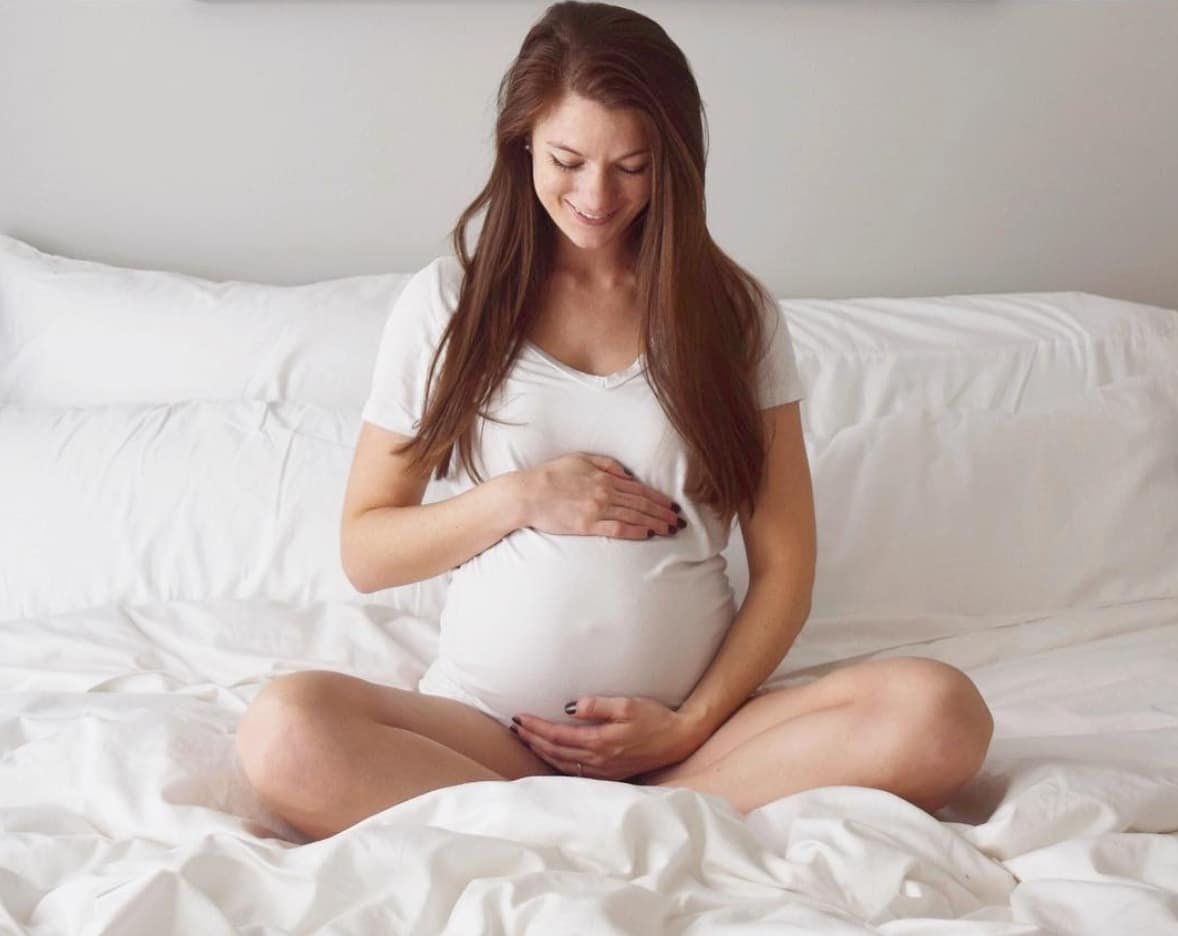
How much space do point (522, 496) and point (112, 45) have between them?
47.2 inches

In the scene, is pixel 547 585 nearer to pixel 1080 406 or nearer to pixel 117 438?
pixel 117 438

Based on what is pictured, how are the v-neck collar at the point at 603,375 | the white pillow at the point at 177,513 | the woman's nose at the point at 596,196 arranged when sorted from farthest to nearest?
the white pillow at the point at 177,513 < the v-neck collar at the point at 603,375 < the woman's nose at the point at 596,196

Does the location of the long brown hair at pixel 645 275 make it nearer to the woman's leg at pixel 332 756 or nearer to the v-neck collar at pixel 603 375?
the v-neck collar at pixel 603 375

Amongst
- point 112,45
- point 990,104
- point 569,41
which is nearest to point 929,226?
point 990,104

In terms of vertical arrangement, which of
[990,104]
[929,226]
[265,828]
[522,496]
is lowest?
[265,828]

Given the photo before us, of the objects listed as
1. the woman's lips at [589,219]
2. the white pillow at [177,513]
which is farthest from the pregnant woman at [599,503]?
→ the white pillow at [177,513]

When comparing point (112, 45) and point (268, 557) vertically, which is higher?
point (112, 45)

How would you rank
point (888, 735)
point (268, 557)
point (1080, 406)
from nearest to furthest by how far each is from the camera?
point (888, 735)
point (268, 557)
point (1080, 406)

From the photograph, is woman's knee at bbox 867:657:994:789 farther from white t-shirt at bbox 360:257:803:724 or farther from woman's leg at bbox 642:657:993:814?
white t-shirt at bbox 360:257:803:724

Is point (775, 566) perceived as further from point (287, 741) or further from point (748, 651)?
point (287, 741)

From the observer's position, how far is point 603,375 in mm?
1574

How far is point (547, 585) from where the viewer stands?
4.93ft

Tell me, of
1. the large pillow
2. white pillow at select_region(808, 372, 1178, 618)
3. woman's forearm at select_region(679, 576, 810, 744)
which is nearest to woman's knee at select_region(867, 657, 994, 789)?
woman's forearm at select_region(679, 576, 810, 744)

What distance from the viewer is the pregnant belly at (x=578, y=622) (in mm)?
1498
